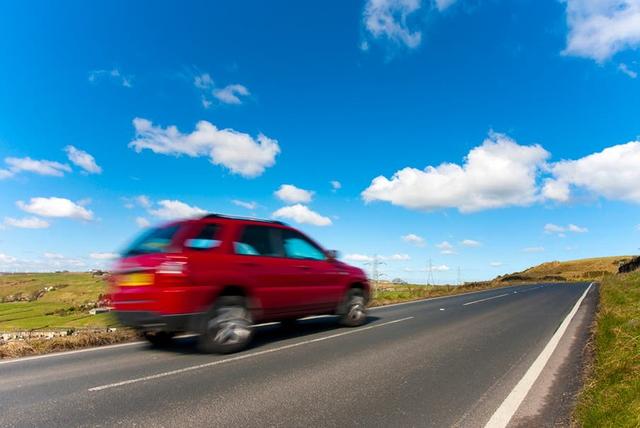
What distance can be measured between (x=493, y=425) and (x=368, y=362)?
95.8 inches

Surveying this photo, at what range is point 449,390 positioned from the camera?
4703mm

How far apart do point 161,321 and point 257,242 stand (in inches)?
80.0

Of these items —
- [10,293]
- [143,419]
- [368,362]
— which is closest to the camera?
[143,419]

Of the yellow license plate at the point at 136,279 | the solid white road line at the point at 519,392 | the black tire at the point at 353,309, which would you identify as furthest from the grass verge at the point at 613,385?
the yellow license plate at the point at 136,279

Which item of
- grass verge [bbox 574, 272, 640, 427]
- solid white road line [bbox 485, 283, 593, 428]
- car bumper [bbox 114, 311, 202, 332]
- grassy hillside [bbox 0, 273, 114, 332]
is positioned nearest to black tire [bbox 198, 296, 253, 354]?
car bumper [bbox 114, 311, 202, 332]

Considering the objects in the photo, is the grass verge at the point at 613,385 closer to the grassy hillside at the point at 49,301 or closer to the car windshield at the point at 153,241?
the car windshield at the point at 153,241

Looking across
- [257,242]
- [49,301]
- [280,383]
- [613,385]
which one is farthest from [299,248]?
[49,301]

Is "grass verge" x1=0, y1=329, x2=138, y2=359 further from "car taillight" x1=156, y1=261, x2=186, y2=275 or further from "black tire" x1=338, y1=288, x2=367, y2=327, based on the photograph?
"black tire" x1=338, y1=288, x2=367, y2=327

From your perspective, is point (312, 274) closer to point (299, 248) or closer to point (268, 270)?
point (299, 248)

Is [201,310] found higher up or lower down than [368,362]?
higher up

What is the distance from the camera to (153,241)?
632 cm

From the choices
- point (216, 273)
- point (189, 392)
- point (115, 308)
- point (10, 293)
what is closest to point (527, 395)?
point (189, 392)

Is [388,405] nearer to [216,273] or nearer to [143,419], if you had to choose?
[143,419]

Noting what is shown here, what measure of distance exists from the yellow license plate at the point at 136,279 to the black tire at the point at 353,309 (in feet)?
14.1
